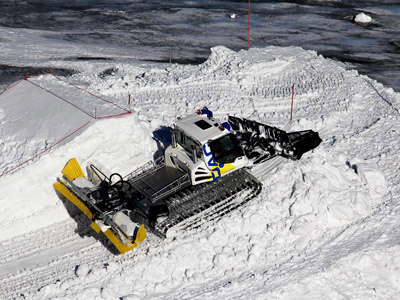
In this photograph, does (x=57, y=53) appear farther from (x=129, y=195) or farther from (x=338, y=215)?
(x=338, y=215)

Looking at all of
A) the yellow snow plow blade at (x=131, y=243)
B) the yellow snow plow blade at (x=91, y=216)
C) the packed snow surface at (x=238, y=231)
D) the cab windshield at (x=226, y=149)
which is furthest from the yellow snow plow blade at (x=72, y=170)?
the cab windshield at (x=226, y=149)

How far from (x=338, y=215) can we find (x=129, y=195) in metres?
4.90

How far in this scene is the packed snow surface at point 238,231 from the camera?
9.82m

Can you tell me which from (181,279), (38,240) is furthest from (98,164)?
(181,279)

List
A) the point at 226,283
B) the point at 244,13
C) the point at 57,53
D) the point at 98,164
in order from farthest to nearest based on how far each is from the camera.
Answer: the point at 244,13 → the point at 57,53 → the point at 98,164 → the point at 226,283

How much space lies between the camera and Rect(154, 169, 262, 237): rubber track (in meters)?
11.0

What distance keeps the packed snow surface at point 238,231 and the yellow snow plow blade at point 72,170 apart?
209 mm

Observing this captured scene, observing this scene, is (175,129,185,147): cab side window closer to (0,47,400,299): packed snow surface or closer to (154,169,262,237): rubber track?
(154,169,262,237): rubber track

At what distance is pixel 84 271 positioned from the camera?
1008 centimetres

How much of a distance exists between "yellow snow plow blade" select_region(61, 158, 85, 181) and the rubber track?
2477 millimetres

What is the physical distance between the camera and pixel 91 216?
36.1ft

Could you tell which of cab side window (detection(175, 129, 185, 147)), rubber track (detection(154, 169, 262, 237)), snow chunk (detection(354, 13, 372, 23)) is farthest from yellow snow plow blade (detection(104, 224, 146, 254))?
snow chunk (detection(354, 13, 372, 23))

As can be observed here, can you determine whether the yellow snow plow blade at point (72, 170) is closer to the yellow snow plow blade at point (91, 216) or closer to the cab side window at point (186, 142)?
the yellow snow plow blade at point (91, 216)

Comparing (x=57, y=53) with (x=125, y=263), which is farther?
(x=57, y=53)
